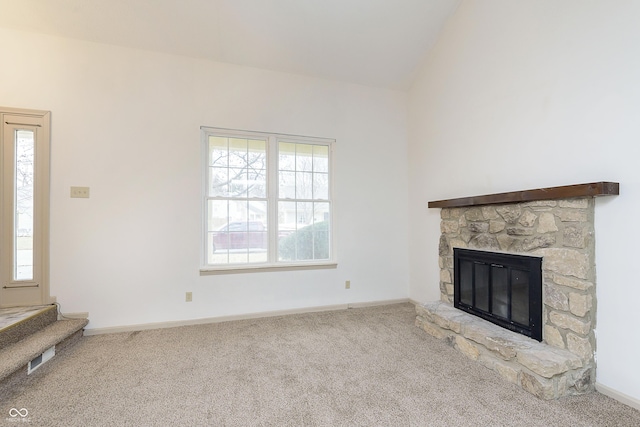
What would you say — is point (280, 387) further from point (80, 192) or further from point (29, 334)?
point (80, 192)

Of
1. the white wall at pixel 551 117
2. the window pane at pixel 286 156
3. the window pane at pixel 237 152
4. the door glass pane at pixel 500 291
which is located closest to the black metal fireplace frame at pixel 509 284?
the door glass pane at pixel 500 291

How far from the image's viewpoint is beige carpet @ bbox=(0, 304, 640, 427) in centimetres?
175

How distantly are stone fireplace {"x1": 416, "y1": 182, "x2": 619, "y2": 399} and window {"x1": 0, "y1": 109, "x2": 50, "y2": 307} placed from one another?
429 centimetres

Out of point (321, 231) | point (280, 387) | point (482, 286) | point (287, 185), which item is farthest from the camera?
point (321, 231)

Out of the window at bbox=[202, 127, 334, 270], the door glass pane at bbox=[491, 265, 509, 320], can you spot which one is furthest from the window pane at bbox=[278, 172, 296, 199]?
the door glass pane at bbox=[491, 265, 509, 320]

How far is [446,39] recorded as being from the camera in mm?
3463

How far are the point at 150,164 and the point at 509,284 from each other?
4004 millimetres

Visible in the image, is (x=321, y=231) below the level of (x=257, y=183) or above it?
below

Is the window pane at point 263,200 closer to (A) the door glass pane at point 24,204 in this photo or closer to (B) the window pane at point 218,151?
(B) the window pane at point 218,151

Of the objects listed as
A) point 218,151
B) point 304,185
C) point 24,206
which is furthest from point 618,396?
point 24,206

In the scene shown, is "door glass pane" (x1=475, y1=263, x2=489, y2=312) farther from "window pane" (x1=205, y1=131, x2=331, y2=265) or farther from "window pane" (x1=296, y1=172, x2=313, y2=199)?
"window pane" (x1=296, y1=172, x2=313, y2=199)

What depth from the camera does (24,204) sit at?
2.94 metres

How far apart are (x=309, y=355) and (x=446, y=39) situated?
396 cm

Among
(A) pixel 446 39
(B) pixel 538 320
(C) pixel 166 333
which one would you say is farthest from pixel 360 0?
(C) pixel 166 333
